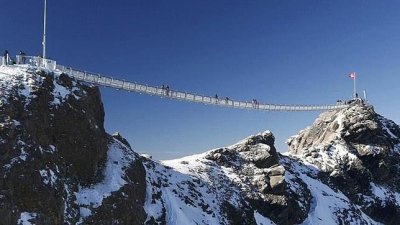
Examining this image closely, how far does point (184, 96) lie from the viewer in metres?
62.0

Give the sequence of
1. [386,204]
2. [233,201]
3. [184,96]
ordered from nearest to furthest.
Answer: [233,201], [184,96], [386,204]

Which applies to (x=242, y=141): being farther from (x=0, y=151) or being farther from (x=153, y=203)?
(x=0, y=151)

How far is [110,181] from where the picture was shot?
38344mm

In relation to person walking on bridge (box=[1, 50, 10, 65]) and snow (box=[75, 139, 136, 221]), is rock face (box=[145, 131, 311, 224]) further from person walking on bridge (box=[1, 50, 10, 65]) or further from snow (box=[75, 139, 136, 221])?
person walking on bridge (box=[1, 50, 10, 65])

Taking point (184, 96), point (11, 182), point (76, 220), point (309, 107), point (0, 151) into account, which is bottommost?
point (76, 220)

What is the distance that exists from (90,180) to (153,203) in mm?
8081

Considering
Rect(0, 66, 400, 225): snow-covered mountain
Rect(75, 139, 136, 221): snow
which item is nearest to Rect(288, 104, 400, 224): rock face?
Rect(0, 66, 400, 225): snow-covered mountain

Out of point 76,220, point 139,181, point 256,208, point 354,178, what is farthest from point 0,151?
point 354,178

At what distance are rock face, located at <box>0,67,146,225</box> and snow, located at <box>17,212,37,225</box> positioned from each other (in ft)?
0.20

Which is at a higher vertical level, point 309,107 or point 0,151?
point 309,107

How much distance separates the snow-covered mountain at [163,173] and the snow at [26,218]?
67 mm

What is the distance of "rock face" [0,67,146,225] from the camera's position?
97.6 ft

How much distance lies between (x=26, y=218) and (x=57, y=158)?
19.4 feet

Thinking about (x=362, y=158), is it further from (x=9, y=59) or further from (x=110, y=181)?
(x=9, y=59)
